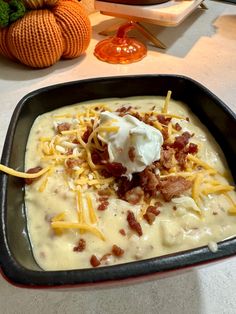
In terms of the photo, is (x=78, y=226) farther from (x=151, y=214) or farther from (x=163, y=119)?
(x=163, y=119)

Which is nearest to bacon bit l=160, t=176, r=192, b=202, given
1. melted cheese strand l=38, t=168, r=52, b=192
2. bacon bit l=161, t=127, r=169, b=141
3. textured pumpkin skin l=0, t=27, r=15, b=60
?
bacon bit l=161, t=127, r=169, b=141

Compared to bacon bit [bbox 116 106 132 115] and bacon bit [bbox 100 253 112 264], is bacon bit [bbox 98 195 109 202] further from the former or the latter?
bacon bit [bbox 116 106 132 115]

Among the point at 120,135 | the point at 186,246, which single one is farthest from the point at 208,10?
the point at 186,246

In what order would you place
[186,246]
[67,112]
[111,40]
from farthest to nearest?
[111,40]
[67,112]
[186,246]

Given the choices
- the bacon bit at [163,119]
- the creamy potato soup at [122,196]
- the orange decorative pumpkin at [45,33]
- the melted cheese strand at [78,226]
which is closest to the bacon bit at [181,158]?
the creamy potato soup at [122,196]

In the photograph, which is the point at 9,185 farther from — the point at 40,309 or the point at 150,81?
the point at 150,81

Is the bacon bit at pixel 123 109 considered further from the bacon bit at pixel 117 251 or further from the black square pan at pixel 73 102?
the bacon bit at pixel 117 251

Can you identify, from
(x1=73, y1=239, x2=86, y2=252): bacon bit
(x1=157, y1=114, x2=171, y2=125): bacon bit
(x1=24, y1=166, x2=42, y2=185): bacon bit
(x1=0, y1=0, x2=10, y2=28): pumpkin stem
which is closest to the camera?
(x1=73, y1=239, x2=86, y2=252): bacon bit
